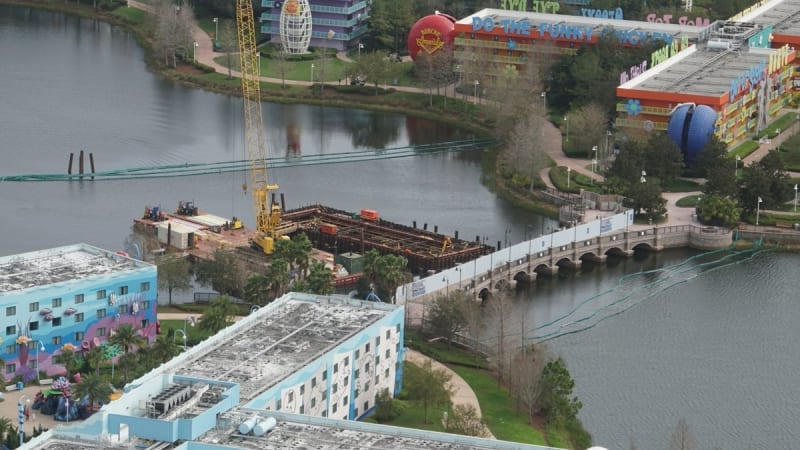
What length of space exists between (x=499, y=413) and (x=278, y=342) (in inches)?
599

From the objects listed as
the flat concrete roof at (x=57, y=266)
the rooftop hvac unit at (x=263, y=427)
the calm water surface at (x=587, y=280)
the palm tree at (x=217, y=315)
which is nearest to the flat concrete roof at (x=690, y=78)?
the calm water surface at (x=587, y=280)

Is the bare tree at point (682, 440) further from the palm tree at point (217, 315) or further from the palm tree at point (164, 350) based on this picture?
the palm tree at point (217, 315)

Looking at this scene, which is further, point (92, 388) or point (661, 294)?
point (661, 294)

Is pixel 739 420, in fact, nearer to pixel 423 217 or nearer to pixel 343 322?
pixel 343 322

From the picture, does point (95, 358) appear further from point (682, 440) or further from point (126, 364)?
point (682, 440)

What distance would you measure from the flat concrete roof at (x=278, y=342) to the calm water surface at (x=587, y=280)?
54.5 ft

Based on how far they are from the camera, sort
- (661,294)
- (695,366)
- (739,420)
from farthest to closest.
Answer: (661,294), (695,366), (739,420)

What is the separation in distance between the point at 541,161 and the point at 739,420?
5524cm

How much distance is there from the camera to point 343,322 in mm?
128625

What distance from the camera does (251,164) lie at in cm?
18688

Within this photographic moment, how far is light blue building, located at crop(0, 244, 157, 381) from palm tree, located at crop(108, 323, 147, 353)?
278cm

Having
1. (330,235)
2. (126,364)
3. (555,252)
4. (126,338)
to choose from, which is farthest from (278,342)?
(555,252)

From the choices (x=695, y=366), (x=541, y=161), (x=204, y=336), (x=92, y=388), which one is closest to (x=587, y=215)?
(x=541, y=161)

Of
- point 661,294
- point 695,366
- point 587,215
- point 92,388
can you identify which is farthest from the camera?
point 587,215
